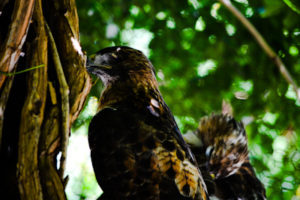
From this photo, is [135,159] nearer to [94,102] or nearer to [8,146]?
[8,146]

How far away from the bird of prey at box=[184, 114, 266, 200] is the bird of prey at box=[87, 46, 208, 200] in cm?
98

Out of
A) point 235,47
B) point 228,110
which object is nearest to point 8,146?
point 235,47

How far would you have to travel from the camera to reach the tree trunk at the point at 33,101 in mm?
1327

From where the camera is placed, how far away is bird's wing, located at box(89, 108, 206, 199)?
1.79m

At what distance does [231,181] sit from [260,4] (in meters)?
1.41

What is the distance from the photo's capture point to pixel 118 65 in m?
2.32

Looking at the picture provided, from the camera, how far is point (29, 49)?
146 centimetres

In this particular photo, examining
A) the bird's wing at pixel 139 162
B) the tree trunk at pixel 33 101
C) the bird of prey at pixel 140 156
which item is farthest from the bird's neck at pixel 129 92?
the tree trunk at pixel 33 101

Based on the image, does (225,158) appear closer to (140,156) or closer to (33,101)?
(140,156)

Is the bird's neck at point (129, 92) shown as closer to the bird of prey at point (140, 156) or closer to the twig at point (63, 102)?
the bird of prey at point (140, 156)

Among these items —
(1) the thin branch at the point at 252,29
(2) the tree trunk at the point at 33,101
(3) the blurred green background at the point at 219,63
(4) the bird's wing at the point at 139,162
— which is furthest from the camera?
(3) the blurred green background at the point at 219,63

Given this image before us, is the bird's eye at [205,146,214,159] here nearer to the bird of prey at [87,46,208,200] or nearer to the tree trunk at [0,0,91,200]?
the bird of prey at [87,46,208,200]

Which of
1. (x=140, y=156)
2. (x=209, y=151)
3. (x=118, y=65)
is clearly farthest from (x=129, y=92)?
(x=209, y=151)

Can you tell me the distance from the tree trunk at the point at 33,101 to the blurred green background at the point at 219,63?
2.51 ft
